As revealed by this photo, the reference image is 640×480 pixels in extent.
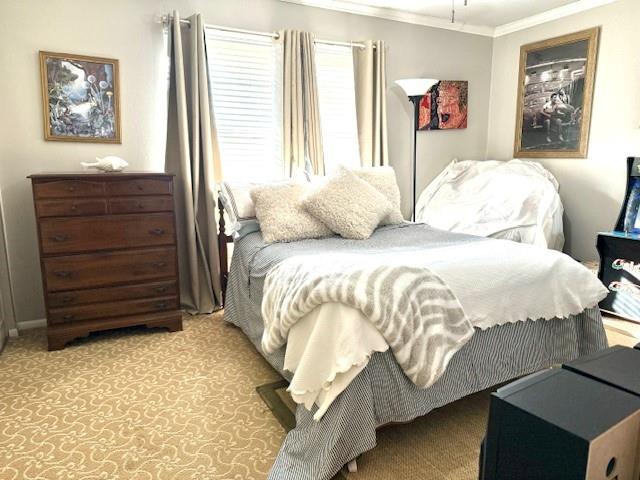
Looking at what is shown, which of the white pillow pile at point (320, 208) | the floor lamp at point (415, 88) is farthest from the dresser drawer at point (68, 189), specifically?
the floor lamp at point (415, 88)

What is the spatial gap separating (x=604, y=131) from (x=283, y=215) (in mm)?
2887

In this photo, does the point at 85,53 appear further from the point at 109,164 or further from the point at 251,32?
the point at 251,32

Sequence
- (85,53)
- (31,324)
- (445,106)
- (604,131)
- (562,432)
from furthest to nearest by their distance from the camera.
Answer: (445,106) → (604,131) → (31,324) → (85,53) → (562,432)

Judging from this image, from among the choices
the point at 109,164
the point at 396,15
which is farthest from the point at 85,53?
the point at 396,15

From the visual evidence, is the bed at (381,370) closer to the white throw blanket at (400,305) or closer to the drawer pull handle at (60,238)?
the white throw blanket at (400,305)

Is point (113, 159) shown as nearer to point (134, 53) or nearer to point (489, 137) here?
point (134, 53)

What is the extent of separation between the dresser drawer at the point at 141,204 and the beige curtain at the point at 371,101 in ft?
6.03

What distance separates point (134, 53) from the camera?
3.20 meters

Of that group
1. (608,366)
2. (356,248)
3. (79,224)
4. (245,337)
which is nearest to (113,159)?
(79,224)

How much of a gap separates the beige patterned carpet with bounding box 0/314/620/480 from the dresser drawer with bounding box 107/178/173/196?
995 millimetres

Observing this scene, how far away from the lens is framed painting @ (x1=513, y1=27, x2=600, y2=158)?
3814 millimetres

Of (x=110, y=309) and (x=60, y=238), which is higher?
(x=60, y=238)

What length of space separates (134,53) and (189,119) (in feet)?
1.91

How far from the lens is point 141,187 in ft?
9.39
